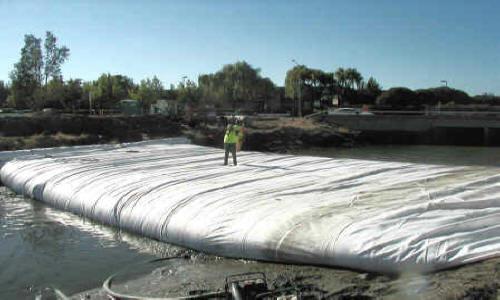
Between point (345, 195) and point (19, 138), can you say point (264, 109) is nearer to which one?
point (19, 138)

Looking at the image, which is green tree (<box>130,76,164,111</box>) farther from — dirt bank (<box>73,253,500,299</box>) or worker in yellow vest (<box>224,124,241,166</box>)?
dirt bank (<box>73,253,500,299</box>)

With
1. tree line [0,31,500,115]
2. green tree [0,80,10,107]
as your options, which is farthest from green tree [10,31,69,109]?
green tree [0,80,10,107]

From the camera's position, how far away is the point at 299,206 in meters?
7.77

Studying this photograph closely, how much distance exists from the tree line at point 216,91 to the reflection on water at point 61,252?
3392 centimetres

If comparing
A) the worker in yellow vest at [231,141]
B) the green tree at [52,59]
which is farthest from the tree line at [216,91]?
the worker in yellow vest at [231,141]

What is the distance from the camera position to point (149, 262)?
7.45 meters

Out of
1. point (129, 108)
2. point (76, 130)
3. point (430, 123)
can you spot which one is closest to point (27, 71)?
point (129, 108)

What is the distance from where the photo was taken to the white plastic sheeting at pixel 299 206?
5988mm

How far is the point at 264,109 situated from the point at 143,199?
2452 inches

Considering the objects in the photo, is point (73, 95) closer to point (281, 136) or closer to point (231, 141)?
point (281, 136)

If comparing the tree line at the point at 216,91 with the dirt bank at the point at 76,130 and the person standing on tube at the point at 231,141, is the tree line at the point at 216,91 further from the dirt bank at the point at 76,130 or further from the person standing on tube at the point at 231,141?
the person standing on tube at the point at 231,141

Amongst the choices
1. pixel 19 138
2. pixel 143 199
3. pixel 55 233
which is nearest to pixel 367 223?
pixel 143 199

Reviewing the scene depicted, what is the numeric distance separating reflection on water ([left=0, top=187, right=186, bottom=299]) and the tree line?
33922mm

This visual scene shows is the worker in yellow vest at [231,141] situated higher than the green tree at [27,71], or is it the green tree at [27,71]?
the green tree at [27,71]
